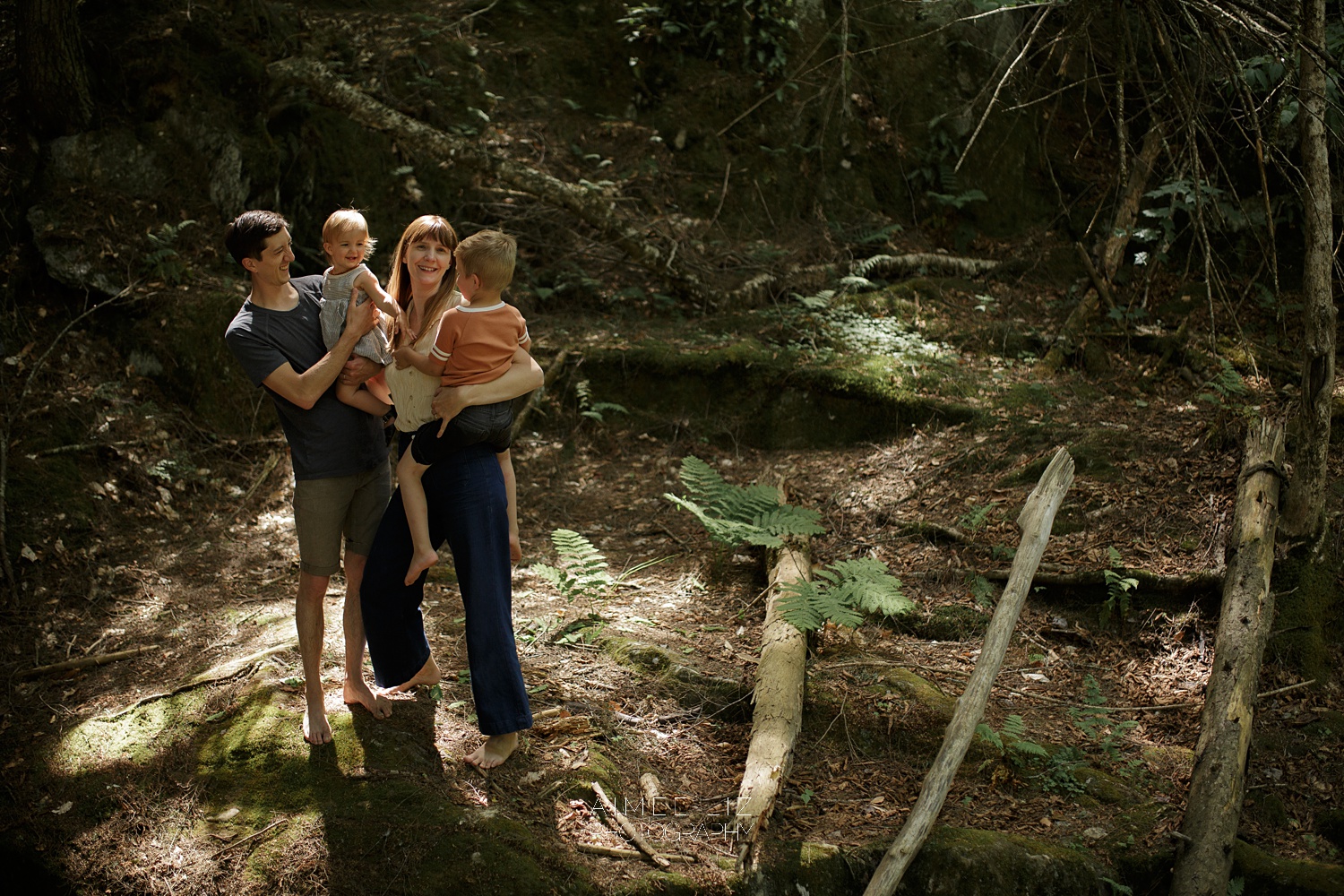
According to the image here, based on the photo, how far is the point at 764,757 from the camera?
377 centimetres

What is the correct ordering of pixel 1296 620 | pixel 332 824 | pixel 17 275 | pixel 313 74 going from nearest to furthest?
pixel 332 824, pixel 1296 620, pixel 17 275, pixel 313 74

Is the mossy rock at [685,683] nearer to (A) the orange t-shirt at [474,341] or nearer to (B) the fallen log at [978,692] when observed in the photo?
(B) the fallen log at [978,692]

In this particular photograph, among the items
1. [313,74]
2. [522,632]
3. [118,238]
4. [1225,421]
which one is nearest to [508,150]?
[313,74]

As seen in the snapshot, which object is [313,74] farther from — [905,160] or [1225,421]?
[1225,421]

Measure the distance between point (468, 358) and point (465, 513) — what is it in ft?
2.14

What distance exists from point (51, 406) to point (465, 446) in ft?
14.5

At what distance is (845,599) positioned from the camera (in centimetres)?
444

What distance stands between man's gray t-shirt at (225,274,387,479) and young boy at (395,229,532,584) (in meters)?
0.29

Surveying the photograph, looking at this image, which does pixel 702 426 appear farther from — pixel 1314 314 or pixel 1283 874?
pixel 1283 874

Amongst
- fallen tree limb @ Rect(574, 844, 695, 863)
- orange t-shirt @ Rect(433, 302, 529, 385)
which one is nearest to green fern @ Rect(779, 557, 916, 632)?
fallen tree limb @ Rect(574, 844, 695, 863)

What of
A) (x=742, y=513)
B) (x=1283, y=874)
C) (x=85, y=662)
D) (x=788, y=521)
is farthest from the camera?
(x=742, y=513)

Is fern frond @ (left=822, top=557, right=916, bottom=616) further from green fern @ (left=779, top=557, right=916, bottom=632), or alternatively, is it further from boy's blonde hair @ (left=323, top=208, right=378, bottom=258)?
boy's blonde hair @ (left=323, top=208, right=378, bottom=258)

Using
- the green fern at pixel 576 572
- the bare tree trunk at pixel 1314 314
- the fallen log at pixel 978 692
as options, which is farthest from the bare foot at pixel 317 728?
the bare tree trunk at pixel 1314 314

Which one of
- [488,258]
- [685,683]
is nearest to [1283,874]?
[685,683]
